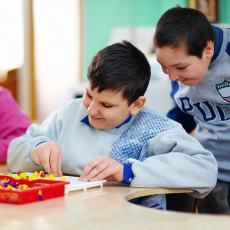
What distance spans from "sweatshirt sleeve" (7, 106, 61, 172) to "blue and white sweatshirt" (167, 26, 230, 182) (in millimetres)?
432

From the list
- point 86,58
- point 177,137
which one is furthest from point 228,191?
point 86,58

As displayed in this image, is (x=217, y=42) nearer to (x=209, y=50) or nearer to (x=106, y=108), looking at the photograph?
(x=209, y=50)

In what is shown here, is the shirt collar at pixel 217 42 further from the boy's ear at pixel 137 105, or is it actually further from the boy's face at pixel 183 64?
the boy's ear at pixel 137 105

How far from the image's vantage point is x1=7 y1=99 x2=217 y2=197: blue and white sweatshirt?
0.73 meters

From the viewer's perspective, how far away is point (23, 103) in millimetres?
3521

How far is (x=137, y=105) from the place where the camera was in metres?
0.90

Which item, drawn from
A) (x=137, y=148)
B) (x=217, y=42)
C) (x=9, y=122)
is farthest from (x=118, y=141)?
(x=9, y=122)

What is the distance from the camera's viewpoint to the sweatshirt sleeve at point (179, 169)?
716 millimetres

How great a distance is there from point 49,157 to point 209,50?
0.53m

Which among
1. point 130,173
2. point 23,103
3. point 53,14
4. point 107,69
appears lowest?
point 23,103

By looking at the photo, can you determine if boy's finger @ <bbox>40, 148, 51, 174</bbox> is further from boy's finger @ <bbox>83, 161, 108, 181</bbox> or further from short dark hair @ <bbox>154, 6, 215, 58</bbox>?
short dark hair @ <bbox>154, 6, 215, 58</bbox>

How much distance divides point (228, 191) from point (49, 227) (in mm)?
824

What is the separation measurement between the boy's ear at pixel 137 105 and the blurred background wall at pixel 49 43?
2.24 meters

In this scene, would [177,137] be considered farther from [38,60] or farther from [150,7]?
[38,60]
